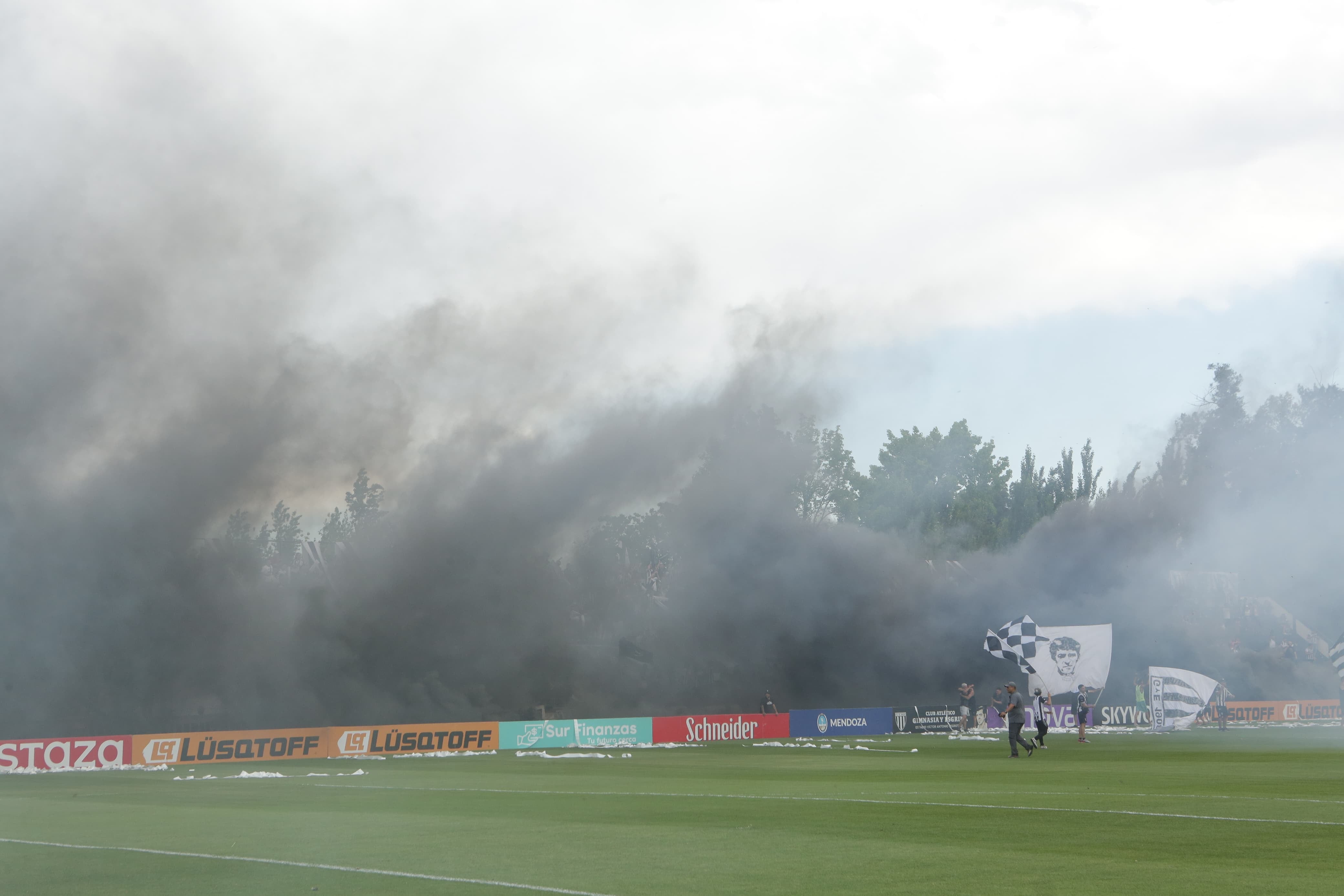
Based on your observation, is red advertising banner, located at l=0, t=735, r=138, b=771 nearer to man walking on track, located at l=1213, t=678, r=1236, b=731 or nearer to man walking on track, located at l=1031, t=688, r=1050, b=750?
man walking on track, located at l=1031, t=688, r=1050, b=750

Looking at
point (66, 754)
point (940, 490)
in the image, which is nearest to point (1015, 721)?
point (66, 754)

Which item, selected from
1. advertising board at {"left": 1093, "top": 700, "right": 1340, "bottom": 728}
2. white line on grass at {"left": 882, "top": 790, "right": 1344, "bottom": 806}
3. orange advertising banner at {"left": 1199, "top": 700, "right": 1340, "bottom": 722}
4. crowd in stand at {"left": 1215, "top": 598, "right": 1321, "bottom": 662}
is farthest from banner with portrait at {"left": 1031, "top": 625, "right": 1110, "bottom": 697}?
crowd in stand at {"left": 1215, "top": 598, "right": 1321, "bottom": 662}

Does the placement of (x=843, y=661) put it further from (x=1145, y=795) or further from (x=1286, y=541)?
(x=1145, y=795)

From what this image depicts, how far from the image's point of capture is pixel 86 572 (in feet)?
206

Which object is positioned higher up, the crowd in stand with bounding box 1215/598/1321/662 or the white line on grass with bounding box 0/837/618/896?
the crowd in stand with bounding box 1215/598/1321/662

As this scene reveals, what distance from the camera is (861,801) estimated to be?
63.1ft

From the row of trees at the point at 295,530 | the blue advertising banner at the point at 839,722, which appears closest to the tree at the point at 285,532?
the row of trees at the point at 295,530

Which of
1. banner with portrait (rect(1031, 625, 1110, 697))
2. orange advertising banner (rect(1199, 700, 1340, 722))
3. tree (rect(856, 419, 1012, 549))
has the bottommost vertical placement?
orange advertising banner (rect(1199, 700, 1340, 722))

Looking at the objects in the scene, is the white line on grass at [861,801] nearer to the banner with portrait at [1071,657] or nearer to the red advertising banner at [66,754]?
the red advertising banner at [66,754]

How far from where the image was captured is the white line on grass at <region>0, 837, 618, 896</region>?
10648mm

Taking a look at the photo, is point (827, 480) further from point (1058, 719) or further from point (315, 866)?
point (315, 866)

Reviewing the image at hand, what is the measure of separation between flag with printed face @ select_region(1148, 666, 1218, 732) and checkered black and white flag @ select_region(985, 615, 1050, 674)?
4.92 metres

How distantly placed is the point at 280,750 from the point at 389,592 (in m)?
34.4

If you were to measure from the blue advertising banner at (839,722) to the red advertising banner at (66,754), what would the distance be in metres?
28.1
